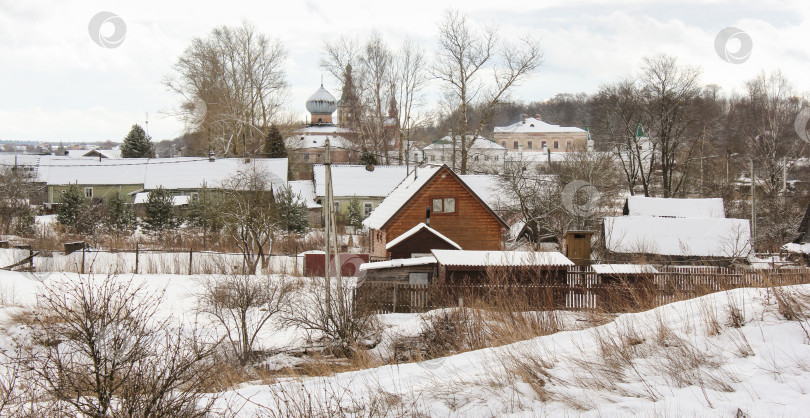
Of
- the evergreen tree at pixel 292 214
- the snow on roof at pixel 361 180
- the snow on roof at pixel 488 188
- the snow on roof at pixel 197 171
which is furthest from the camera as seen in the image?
the snow on roof at pixel 197 171

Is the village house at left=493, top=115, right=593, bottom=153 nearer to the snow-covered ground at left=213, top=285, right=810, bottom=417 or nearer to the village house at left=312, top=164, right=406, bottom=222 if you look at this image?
the village house at left=312, top=164, right=406, bottom=222

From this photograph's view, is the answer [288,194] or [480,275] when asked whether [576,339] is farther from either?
[288,194]

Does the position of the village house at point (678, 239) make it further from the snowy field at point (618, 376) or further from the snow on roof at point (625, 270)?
the snowy field at point (618, 376)

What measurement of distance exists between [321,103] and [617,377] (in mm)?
104087

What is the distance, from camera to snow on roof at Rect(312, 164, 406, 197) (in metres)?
48.1

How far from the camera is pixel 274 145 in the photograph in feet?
182

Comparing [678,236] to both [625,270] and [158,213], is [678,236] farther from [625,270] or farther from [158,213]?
[158,213]

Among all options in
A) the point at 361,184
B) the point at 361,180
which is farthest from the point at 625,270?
the point at 361,180

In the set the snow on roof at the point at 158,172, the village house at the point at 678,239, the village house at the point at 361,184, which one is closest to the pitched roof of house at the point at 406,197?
the village house at the point at 678,239

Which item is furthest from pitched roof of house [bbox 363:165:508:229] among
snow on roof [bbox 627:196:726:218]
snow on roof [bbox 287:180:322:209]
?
snow on roof [bbox 287:180:322:209]

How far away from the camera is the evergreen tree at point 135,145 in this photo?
67938mm

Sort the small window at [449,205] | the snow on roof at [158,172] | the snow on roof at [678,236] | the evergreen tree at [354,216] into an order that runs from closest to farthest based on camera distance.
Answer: the snow on roof at [678,236], the small window at [449,205], the evergreen tree at [354,216], the snow on roof at [158,172]

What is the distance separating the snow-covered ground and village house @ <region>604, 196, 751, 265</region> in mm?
18005

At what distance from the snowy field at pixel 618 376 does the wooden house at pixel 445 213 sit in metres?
18.1
